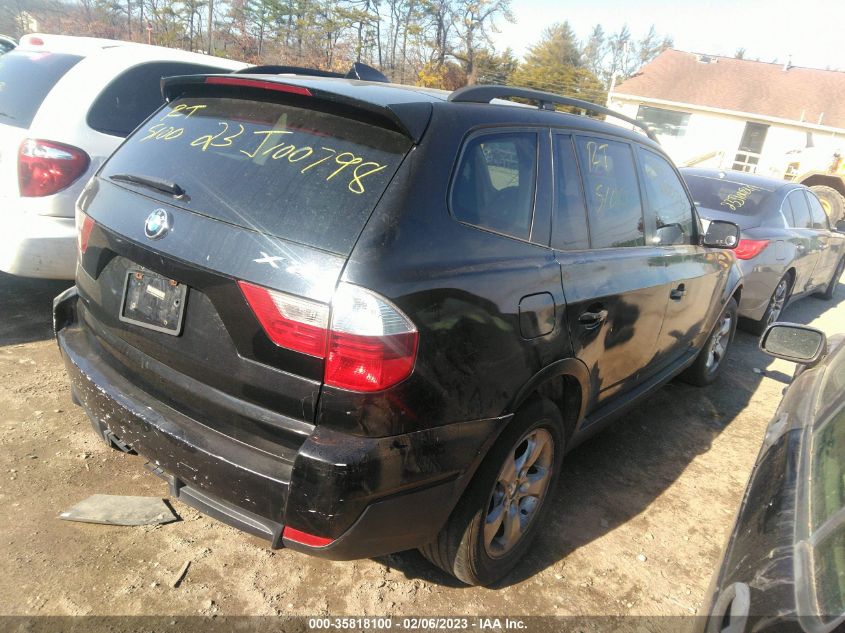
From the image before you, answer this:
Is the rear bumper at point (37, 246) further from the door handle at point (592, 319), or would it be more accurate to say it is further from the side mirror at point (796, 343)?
the side mirror at point (796, 343)

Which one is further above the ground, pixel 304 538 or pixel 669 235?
pixel 669 235

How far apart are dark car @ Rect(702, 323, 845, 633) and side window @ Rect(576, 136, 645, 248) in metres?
1.09

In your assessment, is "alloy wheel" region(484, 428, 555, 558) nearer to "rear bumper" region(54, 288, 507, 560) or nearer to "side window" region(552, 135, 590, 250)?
"rear bumper" region(54, 288, 507, 560)

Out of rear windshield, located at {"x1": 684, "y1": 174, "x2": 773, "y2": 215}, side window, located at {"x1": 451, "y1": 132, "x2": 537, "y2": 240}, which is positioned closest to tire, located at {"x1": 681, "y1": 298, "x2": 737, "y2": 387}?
rear windshield, located at {"x1": 684, "y1": 174, "x2": 773, "y2": 215}

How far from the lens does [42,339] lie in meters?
4.07

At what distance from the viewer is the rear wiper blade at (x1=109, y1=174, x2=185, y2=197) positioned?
6.89ft

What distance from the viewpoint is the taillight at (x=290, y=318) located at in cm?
175

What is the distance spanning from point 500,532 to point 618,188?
67.9 inches

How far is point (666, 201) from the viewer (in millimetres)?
3590

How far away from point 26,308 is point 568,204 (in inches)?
159

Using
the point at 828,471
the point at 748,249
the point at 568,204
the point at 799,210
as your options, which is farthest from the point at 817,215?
the point at 828,471

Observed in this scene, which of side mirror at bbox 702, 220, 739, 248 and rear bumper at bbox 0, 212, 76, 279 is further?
side mirror at bbox 702, 220, 739, 248

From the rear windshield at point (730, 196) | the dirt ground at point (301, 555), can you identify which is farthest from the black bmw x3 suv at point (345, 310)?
the rear windshield at point (730, 196)

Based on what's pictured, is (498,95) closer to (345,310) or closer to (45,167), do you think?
(345,310)
